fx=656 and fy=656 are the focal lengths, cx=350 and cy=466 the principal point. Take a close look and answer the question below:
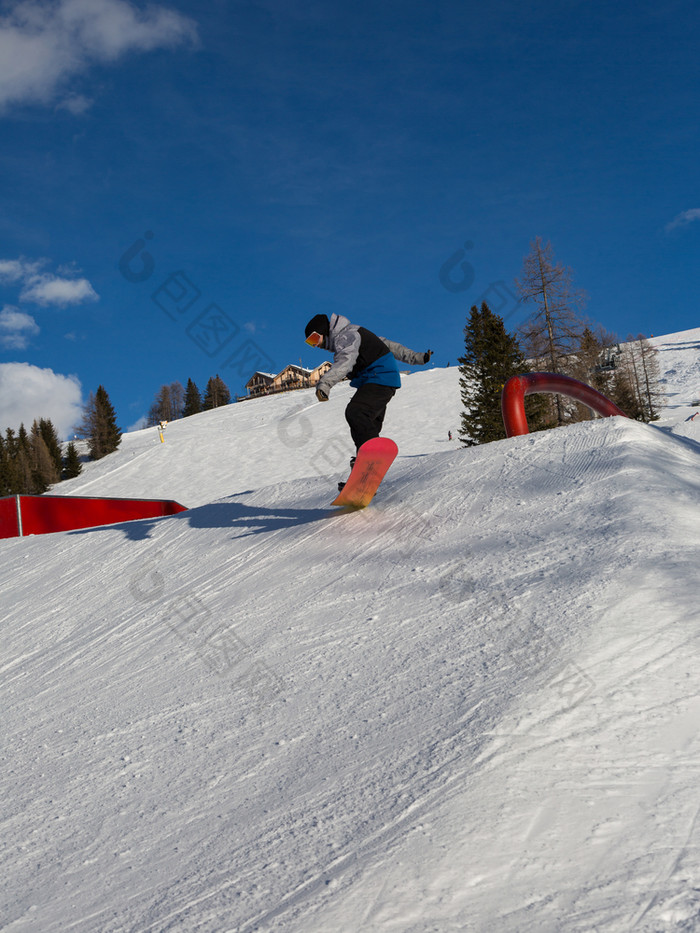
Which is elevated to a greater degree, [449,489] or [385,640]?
[449,489]

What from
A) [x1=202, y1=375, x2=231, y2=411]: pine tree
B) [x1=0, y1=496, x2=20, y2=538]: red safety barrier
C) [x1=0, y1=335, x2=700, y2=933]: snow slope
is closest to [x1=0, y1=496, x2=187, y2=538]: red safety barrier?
[x1=0, y1=496, x2=20, y2=538]: red safety barrier

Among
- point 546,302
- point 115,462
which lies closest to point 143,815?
point 546,302

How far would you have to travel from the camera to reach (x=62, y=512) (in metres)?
14.3

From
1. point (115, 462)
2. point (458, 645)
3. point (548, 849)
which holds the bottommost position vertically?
point (548, 849)

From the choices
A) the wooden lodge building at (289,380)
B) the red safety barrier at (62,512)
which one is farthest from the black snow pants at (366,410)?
the wooden lodge building at (289,380)

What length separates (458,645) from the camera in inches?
125

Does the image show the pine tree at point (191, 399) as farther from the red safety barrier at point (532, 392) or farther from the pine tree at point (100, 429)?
the red safety barrier at point (532, 392)

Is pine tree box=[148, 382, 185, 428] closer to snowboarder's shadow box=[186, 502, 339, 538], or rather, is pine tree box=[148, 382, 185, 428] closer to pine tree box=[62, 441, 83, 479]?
pine tree box=[62, 441, 83, 479]

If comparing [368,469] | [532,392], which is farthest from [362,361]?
[532,392]

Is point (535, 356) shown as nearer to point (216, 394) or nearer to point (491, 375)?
point (491, 375)

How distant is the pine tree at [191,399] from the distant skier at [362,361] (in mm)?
105858

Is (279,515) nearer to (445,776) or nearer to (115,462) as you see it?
(445,776)

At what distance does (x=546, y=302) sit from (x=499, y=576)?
25417 millimetres

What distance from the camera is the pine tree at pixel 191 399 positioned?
360ft
